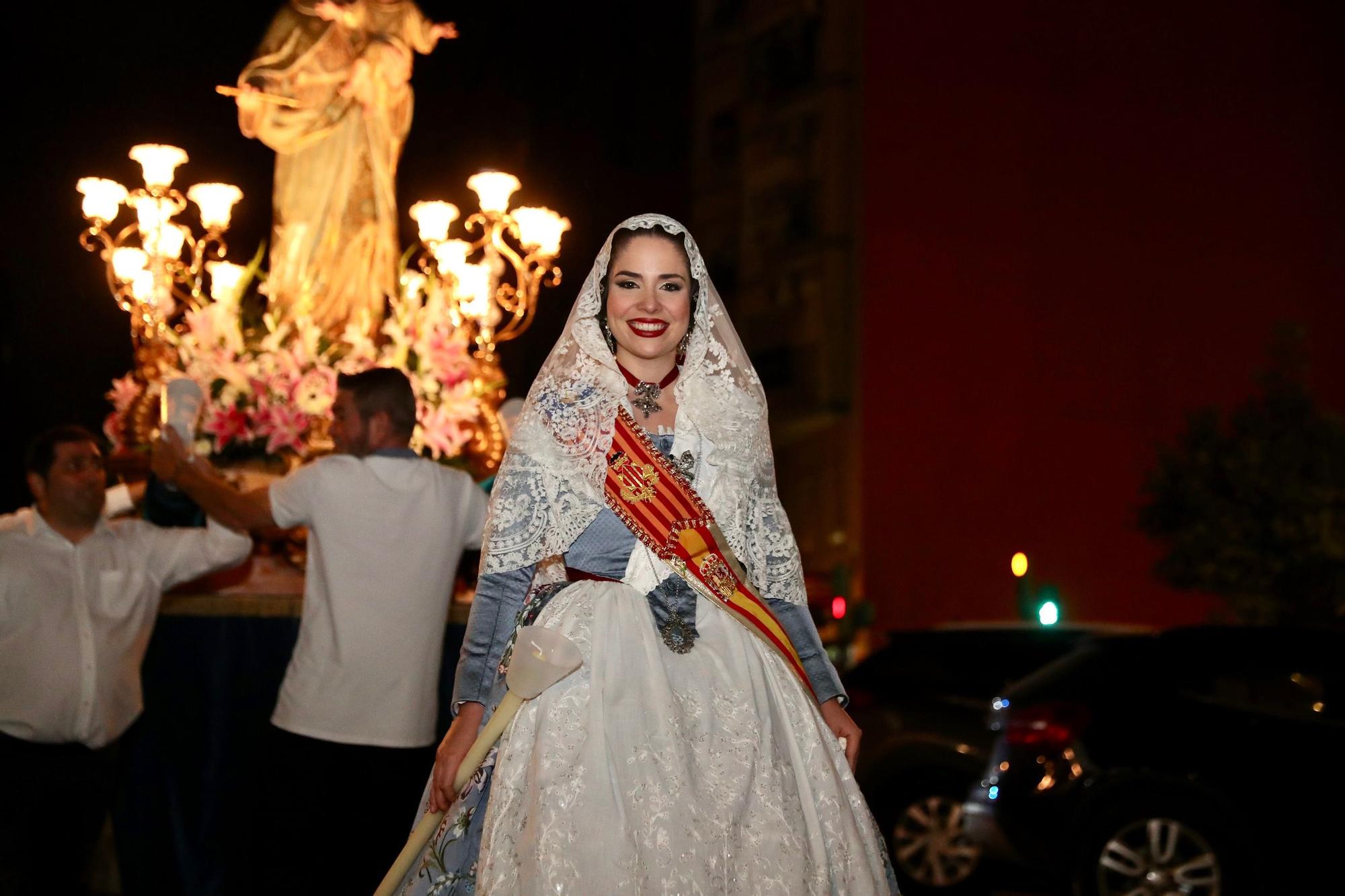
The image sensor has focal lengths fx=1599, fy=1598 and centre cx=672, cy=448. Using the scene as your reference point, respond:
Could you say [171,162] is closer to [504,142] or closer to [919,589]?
[504,142]

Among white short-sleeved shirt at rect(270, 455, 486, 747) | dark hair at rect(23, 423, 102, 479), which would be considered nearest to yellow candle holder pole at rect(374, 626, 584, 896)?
white short-sleeved shirt at rect(270, 455, 486, 747)

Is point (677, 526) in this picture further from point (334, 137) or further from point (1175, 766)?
point (334, 137)

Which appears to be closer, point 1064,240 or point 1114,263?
point 1114,263

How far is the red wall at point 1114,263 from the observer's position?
17.9 meters

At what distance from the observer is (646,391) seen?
323cm

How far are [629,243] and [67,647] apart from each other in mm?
2247

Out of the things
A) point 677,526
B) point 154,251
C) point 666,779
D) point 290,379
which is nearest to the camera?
point 666,779

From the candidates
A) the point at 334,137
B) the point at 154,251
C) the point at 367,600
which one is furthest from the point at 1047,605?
the point at 367,600

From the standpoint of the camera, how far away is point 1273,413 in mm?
15562

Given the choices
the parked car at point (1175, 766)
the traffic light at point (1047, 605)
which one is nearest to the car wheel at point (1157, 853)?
the parked car at point (1175, 766)

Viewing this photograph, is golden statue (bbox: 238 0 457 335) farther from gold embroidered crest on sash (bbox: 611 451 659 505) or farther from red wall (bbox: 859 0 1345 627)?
red wall (bbox: 859 0 1345 627)

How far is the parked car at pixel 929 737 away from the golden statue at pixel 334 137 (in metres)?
3.17

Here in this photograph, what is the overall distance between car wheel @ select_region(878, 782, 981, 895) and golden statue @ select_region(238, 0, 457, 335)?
139 inches

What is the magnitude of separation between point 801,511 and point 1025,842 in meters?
15.8
